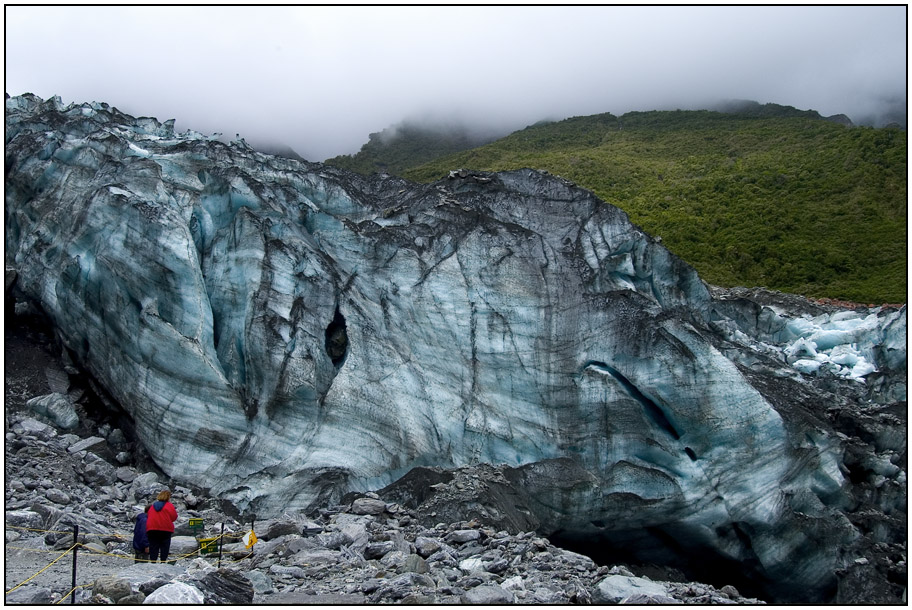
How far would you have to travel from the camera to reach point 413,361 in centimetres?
1553

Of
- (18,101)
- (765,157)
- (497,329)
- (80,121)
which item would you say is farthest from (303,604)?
(765,157)

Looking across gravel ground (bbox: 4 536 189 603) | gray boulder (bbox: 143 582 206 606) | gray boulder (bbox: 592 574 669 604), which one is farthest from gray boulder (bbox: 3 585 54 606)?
gray boulder (bbox: 592 574 669 604)

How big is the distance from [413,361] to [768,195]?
37702mm

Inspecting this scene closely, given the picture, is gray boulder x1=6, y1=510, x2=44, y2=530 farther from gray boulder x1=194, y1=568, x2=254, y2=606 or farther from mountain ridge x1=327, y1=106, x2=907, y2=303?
mountain ridge x1=327, y1=106, x2=907, y2=303

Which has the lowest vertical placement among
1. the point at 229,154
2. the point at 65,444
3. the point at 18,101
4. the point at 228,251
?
the point at 65,444

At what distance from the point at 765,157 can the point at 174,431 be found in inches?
1948

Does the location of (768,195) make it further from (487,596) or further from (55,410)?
(55,410)

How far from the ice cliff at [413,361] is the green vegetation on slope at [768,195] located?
2376 cm

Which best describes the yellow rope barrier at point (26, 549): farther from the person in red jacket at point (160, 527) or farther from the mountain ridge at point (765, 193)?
the mountain ridge at point (765, 193)

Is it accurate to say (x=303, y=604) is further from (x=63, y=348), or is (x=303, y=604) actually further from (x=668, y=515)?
(x=63, y=348)

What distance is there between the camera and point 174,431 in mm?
14445

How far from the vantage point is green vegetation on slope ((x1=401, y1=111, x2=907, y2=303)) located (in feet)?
124

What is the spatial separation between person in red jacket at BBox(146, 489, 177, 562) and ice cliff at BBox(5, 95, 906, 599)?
3703 millimetres

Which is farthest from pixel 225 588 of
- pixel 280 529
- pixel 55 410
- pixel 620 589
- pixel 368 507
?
pixel 55 410
